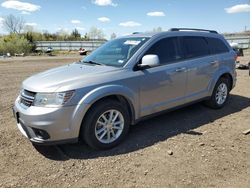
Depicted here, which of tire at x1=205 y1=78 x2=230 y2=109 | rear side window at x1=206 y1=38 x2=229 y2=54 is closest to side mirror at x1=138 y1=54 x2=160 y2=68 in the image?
rear side window at x1=206 y1=38 x2=229 y2=54

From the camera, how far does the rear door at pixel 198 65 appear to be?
5.57 m

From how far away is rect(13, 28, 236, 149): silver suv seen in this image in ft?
13.0

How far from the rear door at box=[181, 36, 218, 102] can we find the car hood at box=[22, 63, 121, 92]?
172 cm

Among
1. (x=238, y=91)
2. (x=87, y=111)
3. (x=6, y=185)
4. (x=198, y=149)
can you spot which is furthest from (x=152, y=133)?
(x=238, y=91)

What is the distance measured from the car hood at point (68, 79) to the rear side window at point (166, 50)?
91cm

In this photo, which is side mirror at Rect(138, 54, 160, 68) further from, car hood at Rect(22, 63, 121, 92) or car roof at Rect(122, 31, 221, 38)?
car roof at Rect(122, 31, 221, 38)

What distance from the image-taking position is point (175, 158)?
162 inches

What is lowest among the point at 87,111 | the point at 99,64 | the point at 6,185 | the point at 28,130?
→ the point at 6,185

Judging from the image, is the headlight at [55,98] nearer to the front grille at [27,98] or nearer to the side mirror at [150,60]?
the front grille at [27,98]

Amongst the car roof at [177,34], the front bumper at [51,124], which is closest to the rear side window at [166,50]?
the car roof at [177,34]

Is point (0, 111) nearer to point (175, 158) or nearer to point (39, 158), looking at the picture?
point (39, 158)

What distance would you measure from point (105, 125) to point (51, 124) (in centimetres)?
85

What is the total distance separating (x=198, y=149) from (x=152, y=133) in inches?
36.5

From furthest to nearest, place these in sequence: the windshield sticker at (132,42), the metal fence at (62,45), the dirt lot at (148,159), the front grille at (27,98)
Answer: the metal fence at (62,45) < the windshield sticker at (132,42) < the front grille at (27,98) < the dirt lot at (148,159)
